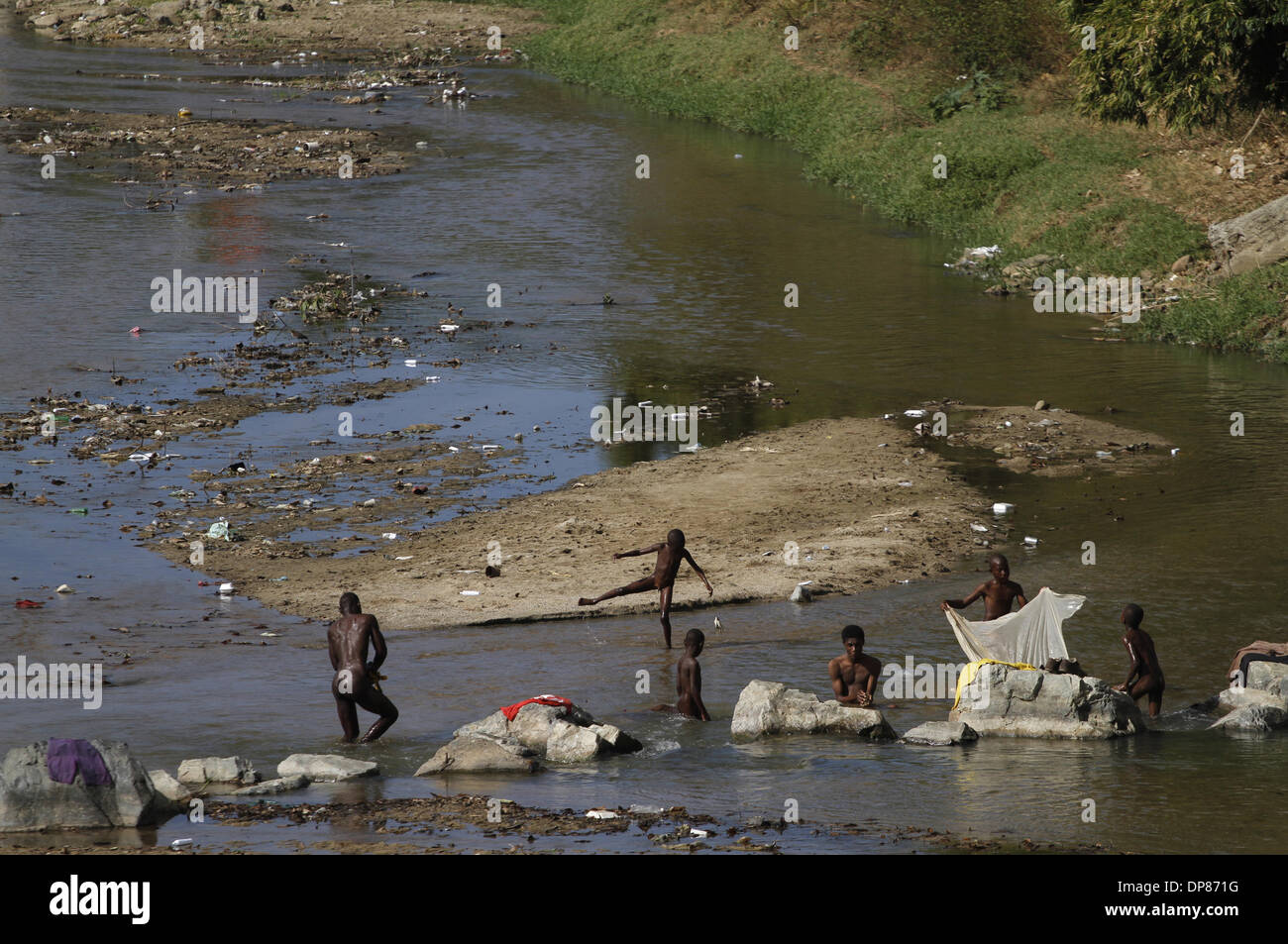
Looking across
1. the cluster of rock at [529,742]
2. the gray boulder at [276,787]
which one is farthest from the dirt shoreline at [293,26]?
the gray boulder at [276,787]

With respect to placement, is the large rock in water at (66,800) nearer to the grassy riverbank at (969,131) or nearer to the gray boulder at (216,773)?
the gray boulder at (216,773)

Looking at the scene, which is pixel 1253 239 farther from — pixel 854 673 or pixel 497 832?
pixel 497 832

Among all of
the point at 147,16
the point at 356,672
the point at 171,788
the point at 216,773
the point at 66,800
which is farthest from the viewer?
the point at 147,16

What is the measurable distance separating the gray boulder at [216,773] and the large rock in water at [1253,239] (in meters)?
20.2

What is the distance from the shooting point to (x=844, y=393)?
892 inches

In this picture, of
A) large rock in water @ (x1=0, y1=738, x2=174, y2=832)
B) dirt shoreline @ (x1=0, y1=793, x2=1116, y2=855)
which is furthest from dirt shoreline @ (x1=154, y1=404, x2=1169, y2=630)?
large rock in water @ (x1=0, y1=738, x2=174, y2=832)

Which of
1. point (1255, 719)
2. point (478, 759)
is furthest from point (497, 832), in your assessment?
point (1255, 719)

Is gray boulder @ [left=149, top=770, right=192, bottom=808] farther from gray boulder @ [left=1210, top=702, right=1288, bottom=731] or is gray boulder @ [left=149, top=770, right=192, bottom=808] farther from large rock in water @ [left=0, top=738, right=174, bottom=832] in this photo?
gray boulder @ [left=1210, top=702, right=1288, bottom=731]

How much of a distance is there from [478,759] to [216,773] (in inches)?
69.9

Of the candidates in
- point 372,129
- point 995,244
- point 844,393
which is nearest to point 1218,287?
point 995,244

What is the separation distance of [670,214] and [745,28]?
538 inches

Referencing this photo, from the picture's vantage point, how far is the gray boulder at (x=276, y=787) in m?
10.3

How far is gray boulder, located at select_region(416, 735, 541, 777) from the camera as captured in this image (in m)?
10.9

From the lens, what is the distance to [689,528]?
17.3m
